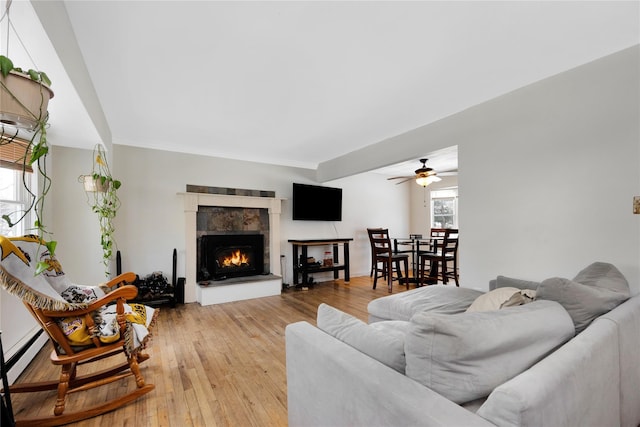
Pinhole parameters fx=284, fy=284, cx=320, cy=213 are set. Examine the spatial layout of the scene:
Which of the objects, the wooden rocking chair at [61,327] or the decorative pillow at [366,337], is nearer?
the decorative pillow at [366,337]

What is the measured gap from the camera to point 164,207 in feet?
14.4

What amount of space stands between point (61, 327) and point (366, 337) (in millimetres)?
1960

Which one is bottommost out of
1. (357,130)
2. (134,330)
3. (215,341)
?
(215,341)

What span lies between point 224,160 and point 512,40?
13.7ft

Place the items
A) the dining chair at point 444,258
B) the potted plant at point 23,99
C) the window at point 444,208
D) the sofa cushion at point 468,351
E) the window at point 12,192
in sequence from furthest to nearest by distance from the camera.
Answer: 1. the window at point 444,208
2. the dining chair at point 444,258
3. the window at point 12,192
4. the potted plant at point 23,99
5. the sofa cushion at point 468,351

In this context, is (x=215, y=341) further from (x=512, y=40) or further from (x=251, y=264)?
(x=512, y=40)

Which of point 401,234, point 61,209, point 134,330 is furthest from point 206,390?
point 401,234

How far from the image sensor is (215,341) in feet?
9.55

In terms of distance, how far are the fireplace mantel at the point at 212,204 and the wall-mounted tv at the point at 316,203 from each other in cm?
38

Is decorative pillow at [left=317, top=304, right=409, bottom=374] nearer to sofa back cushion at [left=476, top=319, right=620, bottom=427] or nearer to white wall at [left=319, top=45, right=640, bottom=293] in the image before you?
sofa back cushion at [left=476, top=319, right=620, bottom=427]

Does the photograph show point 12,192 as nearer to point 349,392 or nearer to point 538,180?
point 349,392

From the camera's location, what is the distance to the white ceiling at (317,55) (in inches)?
66.8

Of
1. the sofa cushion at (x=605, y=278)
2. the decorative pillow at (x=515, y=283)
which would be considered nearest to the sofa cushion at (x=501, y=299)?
the sofa cushion at (x=605, y=278)

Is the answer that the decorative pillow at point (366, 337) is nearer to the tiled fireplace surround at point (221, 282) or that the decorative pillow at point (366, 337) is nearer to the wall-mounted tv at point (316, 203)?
the tiled fireplace surround at point (221, 282)
